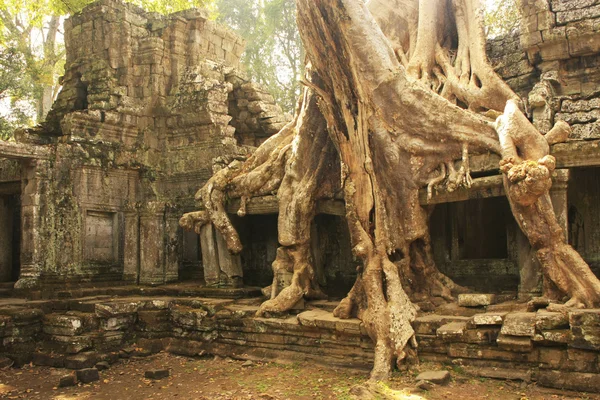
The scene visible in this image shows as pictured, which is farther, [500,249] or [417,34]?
[417,34]

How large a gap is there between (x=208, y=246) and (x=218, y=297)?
895 mm

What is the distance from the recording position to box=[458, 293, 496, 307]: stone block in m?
6.82

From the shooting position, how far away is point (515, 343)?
588 cm

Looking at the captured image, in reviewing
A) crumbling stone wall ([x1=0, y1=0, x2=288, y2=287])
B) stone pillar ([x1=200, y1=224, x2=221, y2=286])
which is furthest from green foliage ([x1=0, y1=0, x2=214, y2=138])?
stone pillar ([x1=200, y1=224, x2=221, y2=286])

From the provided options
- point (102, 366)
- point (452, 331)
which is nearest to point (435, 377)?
point (452, 331)

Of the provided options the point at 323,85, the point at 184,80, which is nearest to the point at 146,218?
the point at 184,80

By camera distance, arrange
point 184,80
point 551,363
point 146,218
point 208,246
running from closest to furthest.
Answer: point 551,363 → point 208,246 → point 146,218 → point 184,80

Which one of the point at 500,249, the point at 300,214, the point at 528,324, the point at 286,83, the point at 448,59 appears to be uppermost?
the point at 286,83

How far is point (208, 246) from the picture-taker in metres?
9.84

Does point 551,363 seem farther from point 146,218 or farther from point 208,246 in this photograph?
point 146,218

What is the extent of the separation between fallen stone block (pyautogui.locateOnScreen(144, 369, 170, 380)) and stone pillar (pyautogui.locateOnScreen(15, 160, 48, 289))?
3.88 metres

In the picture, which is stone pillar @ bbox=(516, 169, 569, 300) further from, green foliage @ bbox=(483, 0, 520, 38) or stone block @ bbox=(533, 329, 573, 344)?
green foliage @ bbox=(483, 0, 520, 38)

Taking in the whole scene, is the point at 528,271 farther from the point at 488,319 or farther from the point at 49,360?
the point at 49,360

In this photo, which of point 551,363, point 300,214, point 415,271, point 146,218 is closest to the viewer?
point 551,363
